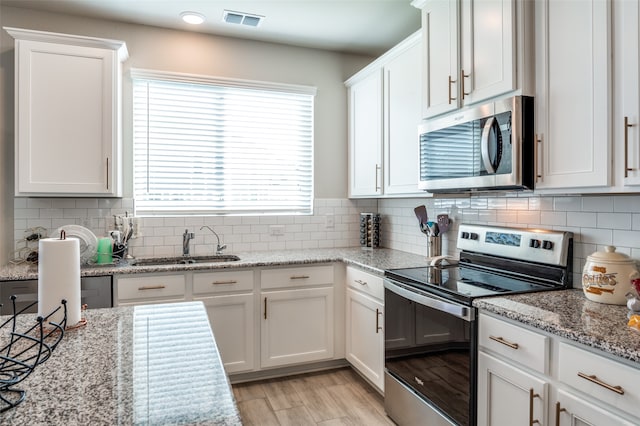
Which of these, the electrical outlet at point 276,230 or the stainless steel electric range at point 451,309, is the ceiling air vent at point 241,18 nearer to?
the electrical outlet at point 276,230

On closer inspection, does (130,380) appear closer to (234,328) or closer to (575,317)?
(575,317)

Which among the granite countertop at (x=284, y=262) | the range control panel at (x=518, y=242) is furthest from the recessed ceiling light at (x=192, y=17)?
the range control panel at (x=518, y=242)

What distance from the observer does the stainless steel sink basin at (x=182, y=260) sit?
3004 mm

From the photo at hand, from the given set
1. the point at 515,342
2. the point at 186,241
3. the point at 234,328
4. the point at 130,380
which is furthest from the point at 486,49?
the point at 186,241

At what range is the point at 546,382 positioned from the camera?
146 centimetres

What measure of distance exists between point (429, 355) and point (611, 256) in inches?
35.4

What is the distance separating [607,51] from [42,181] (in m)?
3.08

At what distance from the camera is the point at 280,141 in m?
3.62

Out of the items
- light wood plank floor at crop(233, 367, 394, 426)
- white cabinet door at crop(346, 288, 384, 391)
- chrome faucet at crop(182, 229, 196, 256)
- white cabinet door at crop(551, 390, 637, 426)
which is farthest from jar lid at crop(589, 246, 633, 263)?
chrome faucet at crop(182, 229, 196, 256)

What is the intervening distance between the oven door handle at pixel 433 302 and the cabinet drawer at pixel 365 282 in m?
0.15

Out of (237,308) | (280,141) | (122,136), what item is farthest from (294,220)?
(122,136)

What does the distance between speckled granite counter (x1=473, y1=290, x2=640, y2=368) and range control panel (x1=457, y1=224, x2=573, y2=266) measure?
0.66ft

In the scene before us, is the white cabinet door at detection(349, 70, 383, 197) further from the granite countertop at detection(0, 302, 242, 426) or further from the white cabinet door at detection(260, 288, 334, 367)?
the granite countertop at detection(0, 302, 242, 426)

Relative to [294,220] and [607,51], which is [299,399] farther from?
[607,51]
